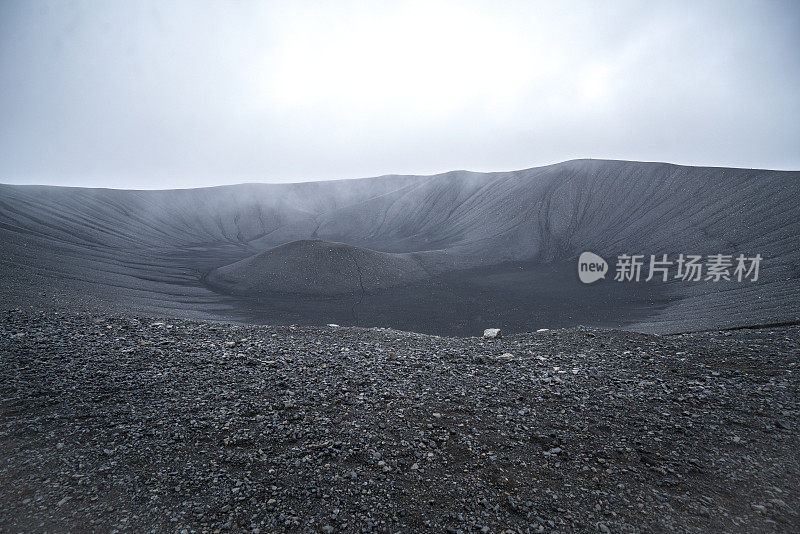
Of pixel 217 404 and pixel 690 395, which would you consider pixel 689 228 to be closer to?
pixel 690 395

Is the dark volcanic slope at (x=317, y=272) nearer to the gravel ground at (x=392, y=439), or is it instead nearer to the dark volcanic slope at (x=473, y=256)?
the dark volcanic slope at (x=473, y=256)

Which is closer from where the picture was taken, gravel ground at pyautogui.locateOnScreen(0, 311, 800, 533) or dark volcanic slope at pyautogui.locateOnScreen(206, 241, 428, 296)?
gravel ground at pyautogui.locateOnScreen(0, 311, 800, 533)

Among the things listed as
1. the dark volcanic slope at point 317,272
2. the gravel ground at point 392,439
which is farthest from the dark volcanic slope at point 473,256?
the gravel ground at point 392,439

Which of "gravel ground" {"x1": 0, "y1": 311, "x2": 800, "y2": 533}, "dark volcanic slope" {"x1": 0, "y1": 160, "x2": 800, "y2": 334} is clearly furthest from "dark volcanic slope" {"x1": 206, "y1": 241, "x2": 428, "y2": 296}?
"gravel ground" {"x1": 0, "y1": 311, "x2": 800, "y2": 533}

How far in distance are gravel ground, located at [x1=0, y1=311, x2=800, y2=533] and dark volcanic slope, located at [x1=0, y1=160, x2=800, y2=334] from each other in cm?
744

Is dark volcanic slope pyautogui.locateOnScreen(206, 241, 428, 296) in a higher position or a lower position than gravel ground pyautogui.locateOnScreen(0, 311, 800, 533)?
lower

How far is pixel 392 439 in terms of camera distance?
3711 millimetres

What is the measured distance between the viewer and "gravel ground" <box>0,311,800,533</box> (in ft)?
9.23

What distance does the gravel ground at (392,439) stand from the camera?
2812 millimetres

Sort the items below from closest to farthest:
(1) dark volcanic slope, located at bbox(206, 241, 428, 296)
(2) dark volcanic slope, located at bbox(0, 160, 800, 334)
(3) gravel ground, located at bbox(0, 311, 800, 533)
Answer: (3) gravel ground, located at bbox(0, 311, 800, 533) → (2) dark volcanic slope, located at bbox(0, 160, 800, 334) → (1) dark volcanic slope, located at bbox(206, 241, 428, 296)

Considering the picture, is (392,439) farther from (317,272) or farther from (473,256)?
(473,256)

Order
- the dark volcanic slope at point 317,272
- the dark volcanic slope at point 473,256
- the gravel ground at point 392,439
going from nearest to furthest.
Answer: the gravel ground at point 392,439
the dark volcanic slope at point 473,256
the dark volcanic slope at point 317,272

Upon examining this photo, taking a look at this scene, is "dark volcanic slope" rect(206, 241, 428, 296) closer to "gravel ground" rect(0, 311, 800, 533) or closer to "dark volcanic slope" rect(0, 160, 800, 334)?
"dark volcanic slope" rect(0, 160, 800, 334)

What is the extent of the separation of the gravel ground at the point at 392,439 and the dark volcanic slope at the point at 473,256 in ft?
24.4
